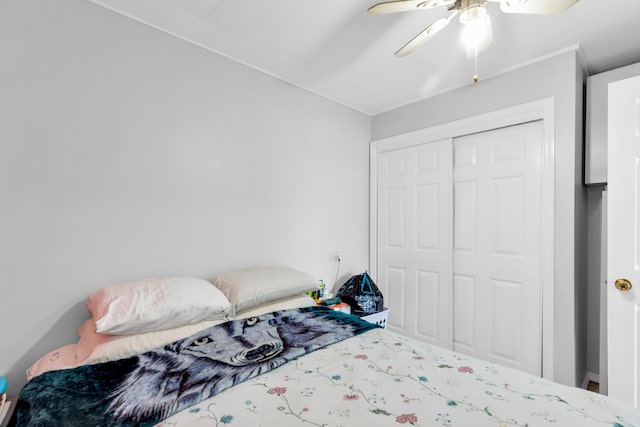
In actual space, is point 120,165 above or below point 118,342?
above

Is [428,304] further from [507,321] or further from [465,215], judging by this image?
[465,215]

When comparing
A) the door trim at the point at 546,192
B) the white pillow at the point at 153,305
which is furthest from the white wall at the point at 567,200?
the white pillow at the point at 153,305

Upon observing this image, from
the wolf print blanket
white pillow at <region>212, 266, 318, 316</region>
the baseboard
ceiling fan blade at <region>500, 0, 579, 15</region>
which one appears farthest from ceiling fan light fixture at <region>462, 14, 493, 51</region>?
the baseboard

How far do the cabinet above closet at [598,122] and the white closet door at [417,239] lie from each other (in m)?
0.96

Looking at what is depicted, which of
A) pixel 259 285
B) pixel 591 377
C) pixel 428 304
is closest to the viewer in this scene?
pixel 259 285

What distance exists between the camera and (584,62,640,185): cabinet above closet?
6.93ft

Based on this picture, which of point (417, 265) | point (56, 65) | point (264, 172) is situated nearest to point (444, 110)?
point (417, 265)

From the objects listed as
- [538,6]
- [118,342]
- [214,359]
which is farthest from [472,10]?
[118,342]

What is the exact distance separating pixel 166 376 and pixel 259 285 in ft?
2.73

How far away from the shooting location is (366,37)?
6.41 ft

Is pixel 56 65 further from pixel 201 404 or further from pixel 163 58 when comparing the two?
pixel 201 404

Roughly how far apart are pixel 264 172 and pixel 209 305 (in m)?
1.16

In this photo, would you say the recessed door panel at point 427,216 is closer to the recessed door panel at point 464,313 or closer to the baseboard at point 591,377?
the recessed door panel at point 464,313

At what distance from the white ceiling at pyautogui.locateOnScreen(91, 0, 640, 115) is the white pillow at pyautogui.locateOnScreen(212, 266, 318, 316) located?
62.1 inches
